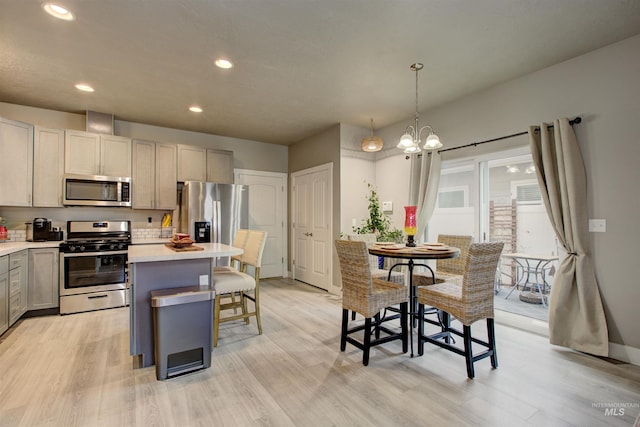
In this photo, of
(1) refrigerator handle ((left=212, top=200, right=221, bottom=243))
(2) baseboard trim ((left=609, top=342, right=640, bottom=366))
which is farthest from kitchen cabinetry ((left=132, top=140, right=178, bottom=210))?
(2) baseboard trim ((left=609, top=342, right=640, bottom=366))

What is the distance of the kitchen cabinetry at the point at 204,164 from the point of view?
4707 mm

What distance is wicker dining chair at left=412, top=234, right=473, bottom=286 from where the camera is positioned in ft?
10.3

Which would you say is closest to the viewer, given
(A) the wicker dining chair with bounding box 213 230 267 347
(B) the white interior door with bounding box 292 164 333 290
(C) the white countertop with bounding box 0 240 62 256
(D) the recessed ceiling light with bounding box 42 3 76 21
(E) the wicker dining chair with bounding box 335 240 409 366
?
(D) the recessed ceiling light with bounding box 42 3 76 21

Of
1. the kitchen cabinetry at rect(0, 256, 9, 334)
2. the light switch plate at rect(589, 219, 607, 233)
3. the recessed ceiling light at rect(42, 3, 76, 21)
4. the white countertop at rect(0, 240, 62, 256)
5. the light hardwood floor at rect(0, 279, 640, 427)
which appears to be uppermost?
the recessed ceiling light at rect(42, 3, 76, 21)

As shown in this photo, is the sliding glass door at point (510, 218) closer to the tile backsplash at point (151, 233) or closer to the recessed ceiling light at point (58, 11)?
the recessed ceiling light at point (58, 11)

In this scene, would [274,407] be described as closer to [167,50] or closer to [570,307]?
[570,307]

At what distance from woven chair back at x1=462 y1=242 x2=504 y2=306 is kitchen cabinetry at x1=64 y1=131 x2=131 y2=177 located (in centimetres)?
442

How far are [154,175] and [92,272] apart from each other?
4.97ft

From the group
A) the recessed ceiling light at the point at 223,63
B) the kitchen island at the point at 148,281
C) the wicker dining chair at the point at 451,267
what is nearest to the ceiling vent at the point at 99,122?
the recessed ceiling light at the point at 223,63

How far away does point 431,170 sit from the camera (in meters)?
3.99

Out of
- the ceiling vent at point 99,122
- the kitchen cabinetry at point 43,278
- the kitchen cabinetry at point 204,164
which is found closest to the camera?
the kitchen cabinetry at point 43,278

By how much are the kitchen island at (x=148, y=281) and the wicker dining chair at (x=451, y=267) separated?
201 cm

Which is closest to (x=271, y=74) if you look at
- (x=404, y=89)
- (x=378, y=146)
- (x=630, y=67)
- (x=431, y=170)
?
(x=404, y=89)

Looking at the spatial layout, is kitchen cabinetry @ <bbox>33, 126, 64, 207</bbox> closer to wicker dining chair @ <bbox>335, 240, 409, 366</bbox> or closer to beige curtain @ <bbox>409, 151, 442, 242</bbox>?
wicker dining chair @ <bbox>335, 240, 409, 366</bbox>
